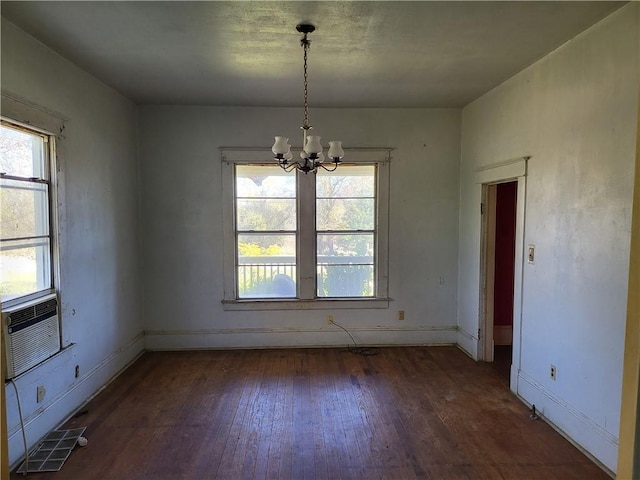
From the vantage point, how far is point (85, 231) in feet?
10.8

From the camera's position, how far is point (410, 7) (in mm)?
2188

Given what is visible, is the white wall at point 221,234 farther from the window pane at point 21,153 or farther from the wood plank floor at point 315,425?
the window pane at point 21,153

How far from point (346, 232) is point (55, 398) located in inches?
123

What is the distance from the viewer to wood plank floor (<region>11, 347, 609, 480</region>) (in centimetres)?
238

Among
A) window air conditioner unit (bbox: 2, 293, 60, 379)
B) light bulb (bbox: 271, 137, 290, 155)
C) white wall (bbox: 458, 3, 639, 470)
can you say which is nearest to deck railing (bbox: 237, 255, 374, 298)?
white wall (bbox: 458, 3, 639, 470)

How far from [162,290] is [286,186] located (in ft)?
6.20

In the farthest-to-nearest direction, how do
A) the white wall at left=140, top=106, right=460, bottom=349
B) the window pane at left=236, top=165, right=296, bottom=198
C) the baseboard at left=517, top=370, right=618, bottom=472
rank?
the window pane at left=236, top=165, right=296, bottom=198, the white wall at left=140, top=106, right=460, bottom=349, the baseboard at left=517, top=370, right=618, bottom=472

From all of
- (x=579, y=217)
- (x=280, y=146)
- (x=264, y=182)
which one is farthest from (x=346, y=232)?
(x=579, y=217)

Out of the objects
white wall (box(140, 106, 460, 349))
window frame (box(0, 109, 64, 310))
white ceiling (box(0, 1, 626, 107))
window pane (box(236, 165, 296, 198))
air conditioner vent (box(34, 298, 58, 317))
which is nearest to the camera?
white ceiling (box(0, 1, 626, 107))

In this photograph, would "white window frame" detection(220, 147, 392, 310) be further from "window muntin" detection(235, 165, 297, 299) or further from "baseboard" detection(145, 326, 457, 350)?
"baseboard" detection(145, 326, 457, 350)

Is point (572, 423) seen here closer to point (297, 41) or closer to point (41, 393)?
point (297, 41)

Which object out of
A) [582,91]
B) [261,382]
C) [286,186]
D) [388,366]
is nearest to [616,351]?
[582,91]

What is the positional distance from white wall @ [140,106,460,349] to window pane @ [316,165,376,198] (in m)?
0.27

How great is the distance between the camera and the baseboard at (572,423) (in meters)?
2.35
